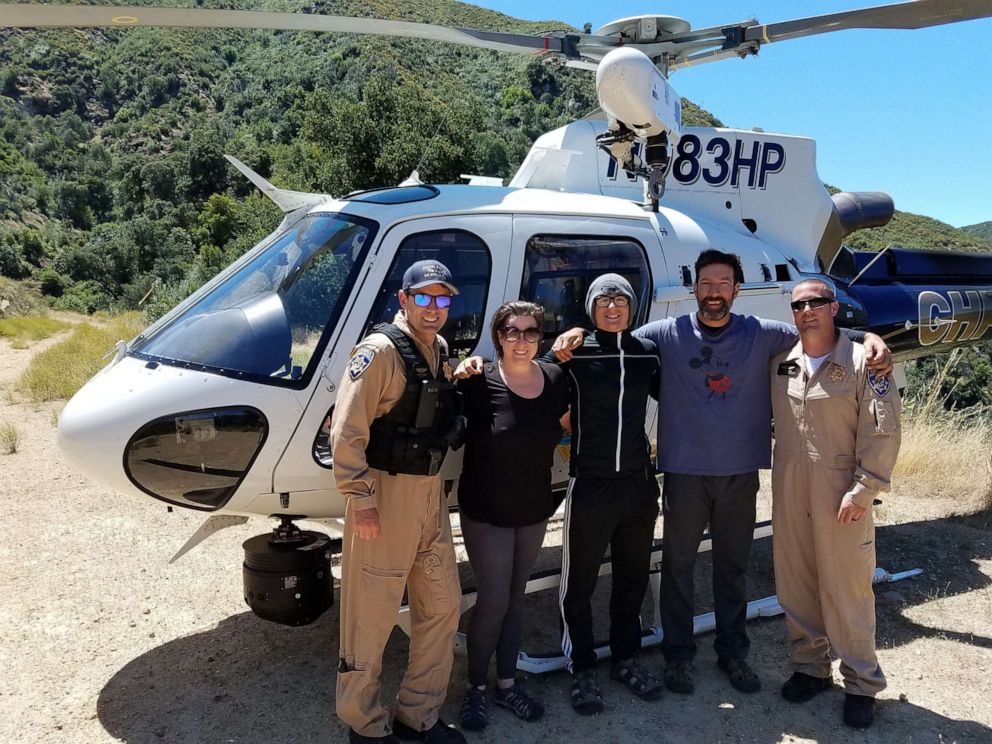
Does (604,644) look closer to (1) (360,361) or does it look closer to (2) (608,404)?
(2) (608,404)

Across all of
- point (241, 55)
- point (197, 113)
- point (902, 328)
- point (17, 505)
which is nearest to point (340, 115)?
point (17, 505)

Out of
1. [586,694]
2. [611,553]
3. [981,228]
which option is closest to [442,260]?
[611,553]

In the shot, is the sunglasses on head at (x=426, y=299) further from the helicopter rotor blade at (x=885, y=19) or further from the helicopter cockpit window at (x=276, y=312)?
the helicopter rotor blade at (x=885, y=19)

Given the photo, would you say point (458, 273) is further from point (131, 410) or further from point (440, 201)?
point (131, 410)

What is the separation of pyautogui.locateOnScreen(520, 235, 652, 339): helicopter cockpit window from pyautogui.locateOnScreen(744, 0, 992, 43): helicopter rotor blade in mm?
1898

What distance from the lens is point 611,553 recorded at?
11.5ft

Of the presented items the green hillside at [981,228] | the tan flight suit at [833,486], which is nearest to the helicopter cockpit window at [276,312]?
the tan flight suit at [833,486]

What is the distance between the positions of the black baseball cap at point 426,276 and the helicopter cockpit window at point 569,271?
0.87m

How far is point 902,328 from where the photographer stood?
5.43 m

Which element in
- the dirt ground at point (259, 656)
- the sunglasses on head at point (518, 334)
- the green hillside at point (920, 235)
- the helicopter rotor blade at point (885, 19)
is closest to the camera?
the sunglasses on head at point (518, 334)

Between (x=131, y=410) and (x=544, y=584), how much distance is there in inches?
84.7

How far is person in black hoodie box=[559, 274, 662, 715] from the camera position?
3289 mm

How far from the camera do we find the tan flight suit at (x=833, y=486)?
3186mm

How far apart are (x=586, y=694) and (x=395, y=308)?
78.0 inches
